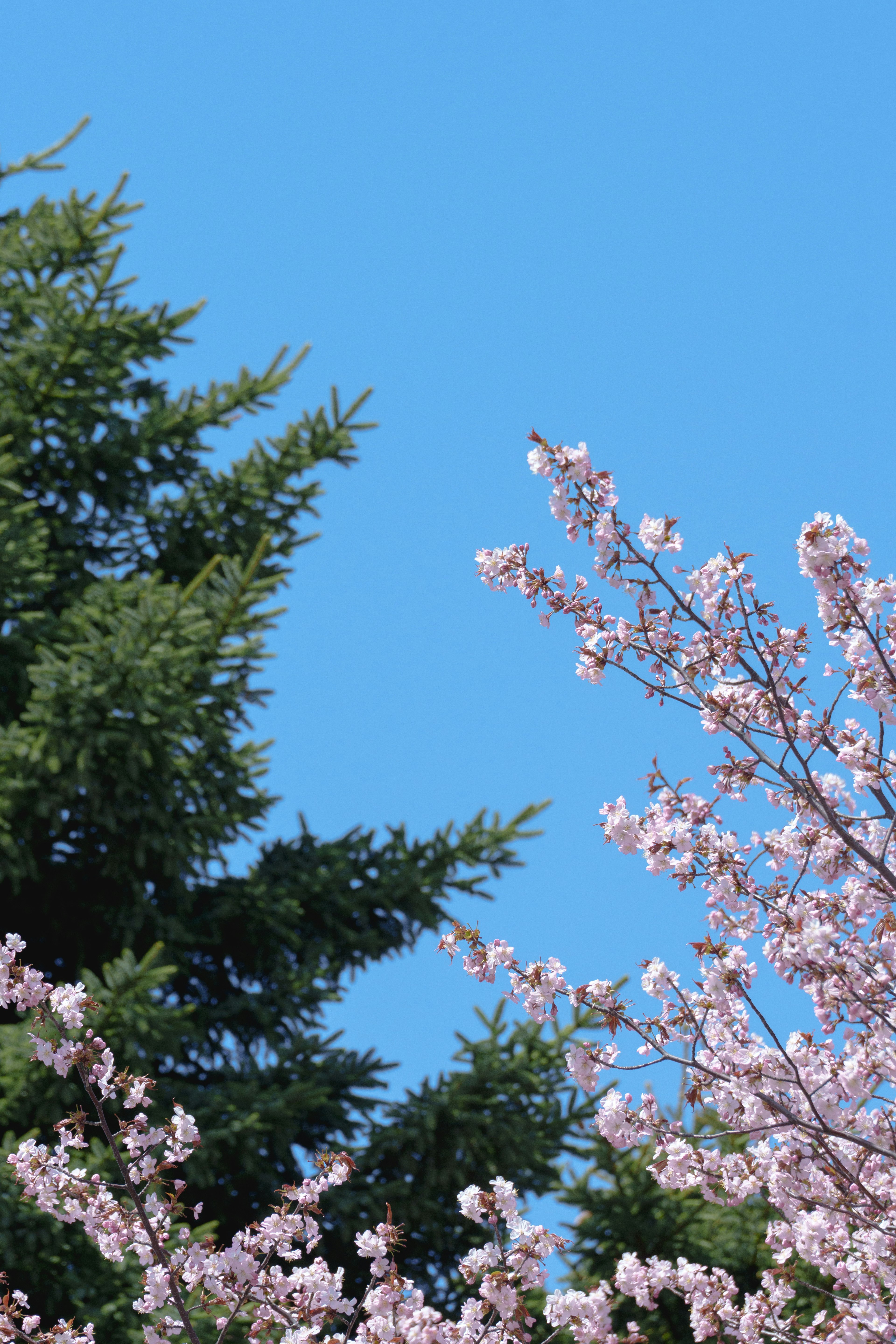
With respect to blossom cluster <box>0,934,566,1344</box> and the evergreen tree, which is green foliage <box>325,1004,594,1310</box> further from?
blossom cluster <box>0,934,566,1344</box>

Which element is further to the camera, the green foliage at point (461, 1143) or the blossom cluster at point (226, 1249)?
the green foliage at point (461, 1143)

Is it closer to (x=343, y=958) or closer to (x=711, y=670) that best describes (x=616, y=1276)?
(x=711, y=670)

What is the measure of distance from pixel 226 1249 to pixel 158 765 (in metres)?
4.44

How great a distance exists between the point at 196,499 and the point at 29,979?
22.1ft

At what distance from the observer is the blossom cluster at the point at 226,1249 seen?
12.5ft

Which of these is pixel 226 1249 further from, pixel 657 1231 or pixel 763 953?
pixel 657 1231

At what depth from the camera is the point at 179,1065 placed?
920cm

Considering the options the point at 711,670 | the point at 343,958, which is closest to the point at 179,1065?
the point at 343,958

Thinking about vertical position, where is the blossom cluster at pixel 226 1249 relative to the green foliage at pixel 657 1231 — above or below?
below

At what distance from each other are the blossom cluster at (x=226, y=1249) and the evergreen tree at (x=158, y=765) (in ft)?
8.19

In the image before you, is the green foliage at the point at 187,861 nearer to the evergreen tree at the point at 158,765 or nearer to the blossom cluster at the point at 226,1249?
the evergreen tree at the point at 158,765

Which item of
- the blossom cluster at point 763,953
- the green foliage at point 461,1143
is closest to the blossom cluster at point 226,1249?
the blossom cluster at point 763,953

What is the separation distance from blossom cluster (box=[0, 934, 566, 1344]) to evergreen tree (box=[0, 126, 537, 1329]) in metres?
2.50

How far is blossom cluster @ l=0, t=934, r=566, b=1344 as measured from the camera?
3.82 meters
